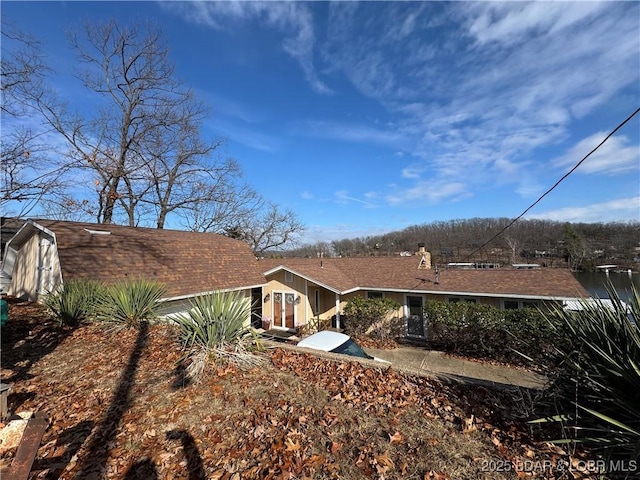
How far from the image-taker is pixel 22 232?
39.2 ft

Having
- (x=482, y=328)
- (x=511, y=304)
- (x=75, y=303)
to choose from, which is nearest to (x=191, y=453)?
(x=75, y=303)

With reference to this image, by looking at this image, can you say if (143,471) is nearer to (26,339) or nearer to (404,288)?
(26,339)

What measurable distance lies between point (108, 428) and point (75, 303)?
5643 mm

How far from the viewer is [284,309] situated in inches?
662

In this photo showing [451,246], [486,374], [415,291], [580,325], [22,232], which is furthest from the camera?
[451,246]

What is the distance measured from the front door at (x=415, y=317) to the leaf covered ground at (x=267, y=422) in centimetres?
1128

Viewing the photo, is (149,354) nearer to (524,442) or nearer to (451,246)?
(524,442)

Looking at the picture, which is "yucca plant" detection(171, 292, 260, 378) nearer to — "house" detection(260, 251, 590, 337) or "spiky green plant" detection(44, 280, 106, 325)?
"spiky green plant" detection(44, 280, 106, 325)

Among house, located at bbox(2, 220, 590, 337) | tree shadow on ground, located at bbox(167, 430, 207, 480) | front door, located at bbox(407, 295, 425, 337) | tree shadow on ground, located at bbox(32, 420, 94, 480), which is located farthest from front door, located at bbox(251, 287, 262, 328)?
tree shadow on ground, located at bbox(167, 430, 207, 480)

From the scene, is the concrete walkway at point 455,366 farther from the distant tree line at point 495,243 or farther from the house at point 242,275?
the distant tree line at point 495,243

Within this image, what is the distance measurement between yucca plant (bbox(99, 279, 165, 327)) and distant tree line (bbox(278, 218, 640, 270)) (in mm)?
33874

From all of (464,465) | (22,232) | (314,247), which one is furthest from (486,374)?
(314,247)

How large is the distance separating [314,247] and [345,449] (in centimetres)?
6959

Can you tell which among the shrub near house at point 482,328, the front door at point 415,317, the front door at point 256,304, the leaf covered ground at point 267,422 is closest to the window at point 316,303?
the front door at point 256,304
